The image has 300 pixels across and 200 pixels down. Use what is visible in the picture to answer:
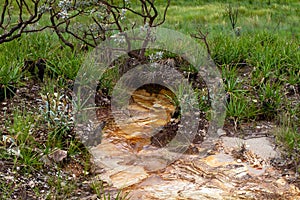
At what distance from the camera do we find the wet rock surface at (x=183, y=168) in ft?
13.6

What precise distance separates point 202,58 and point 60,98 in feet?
6.40

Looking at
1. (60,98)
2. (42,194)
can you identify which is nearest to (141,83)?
(60,98)

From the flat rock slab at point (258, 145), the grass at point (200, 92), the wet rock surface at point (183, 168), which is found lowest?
the wet rock surface at point (183, 168)

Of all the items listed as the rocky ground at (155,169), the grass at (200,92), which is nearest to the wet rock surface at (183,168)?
the rocky ground at (155,169)

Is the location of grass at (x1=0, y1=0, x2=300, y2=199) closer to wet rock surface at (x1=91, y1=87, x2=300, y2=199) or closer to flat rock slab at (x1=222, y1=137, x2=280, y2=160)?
flat rock slab at (x1=222, y1=137, x2=280, y2=160)

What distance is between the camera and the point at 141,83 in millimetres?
6012

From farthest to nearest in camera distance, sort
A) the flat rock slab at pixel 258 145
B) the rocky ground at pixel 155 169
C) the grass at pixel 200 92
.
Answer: the flat rock slab at pixel 258 145 < the grass at pixel 200 92 < the rocky ground at pixel 155 169

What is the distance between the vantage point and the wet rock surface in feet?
13.6

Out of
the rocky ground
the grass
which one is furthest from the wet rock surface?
the grass

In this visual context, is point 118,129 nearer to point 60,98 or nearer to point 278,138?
point 60,98

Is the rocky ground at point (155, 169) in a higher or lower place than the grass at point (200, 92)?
lower

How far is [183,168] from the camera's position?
4523 millimetres

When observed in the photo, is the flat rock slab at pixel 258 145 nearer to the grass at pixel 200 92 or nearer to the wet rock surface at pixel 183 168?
the wet rock surface at pixel 183 168

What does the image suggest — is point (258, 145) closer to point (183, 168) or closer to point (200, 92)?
point (183, 168)
